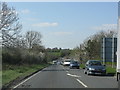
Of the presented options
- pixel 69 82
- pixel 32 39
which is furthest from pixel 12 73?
pixel 32 39

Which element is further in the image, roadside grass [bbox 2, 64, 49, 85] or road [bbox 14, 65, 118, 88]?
roadside grass [bbox 2, 64, 49, 85]

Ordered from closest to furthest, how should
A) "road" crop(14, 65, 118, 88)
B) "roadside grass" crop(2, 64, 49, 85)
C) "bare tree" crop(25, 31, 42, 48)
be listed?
"road" crop(14, 65, 118, 88) < "roadside grass" crop(2, 64, 49, 85) < "bare tree" crop(25, 31, 42, 48)

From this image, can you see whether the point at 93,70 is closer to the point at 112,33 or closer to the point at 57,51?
the point at 112,33

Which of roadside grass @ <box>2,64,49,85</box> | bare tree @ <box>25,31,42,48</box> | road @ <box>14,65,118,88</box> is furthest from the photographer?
bare tree @ <box>25,31,42,48</box>

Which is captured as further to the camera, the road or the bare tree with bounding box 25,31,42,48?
the bare tree with bounding box 25,31,42,48

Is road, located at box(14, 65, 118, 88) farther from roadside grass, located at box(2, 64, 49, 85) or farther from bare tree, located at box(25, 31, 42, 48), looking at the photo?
bare tree, located at box(25, 31, 42, 48)

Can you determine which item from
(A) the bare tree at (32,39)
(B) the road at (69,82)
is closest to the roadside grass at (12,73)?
(B) the road at (69,82)

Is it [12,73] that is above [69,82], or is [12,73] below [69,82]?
below

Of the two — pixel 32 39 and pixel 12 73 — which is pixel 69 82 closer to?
pixel 12 73

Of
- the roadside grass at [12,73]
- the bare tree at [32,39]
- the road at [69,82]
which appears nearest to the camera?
the road at [69,82]

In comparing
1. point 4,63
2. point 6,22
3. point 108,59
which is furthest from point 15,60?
point 108,59

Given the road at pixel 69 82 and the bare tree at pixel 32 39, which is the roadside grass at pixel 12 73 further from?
the bare tree at pixel 32 39

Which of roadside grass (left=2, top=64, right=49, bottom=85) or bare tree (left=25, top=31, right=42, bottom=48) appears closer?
roadside grass (left=2, top=64, right=49, bottom=85)

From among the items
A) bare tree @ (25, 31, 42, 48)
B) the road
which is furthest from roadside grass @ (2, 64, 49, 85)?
bare tree @ (25, 31, 42, 48)
